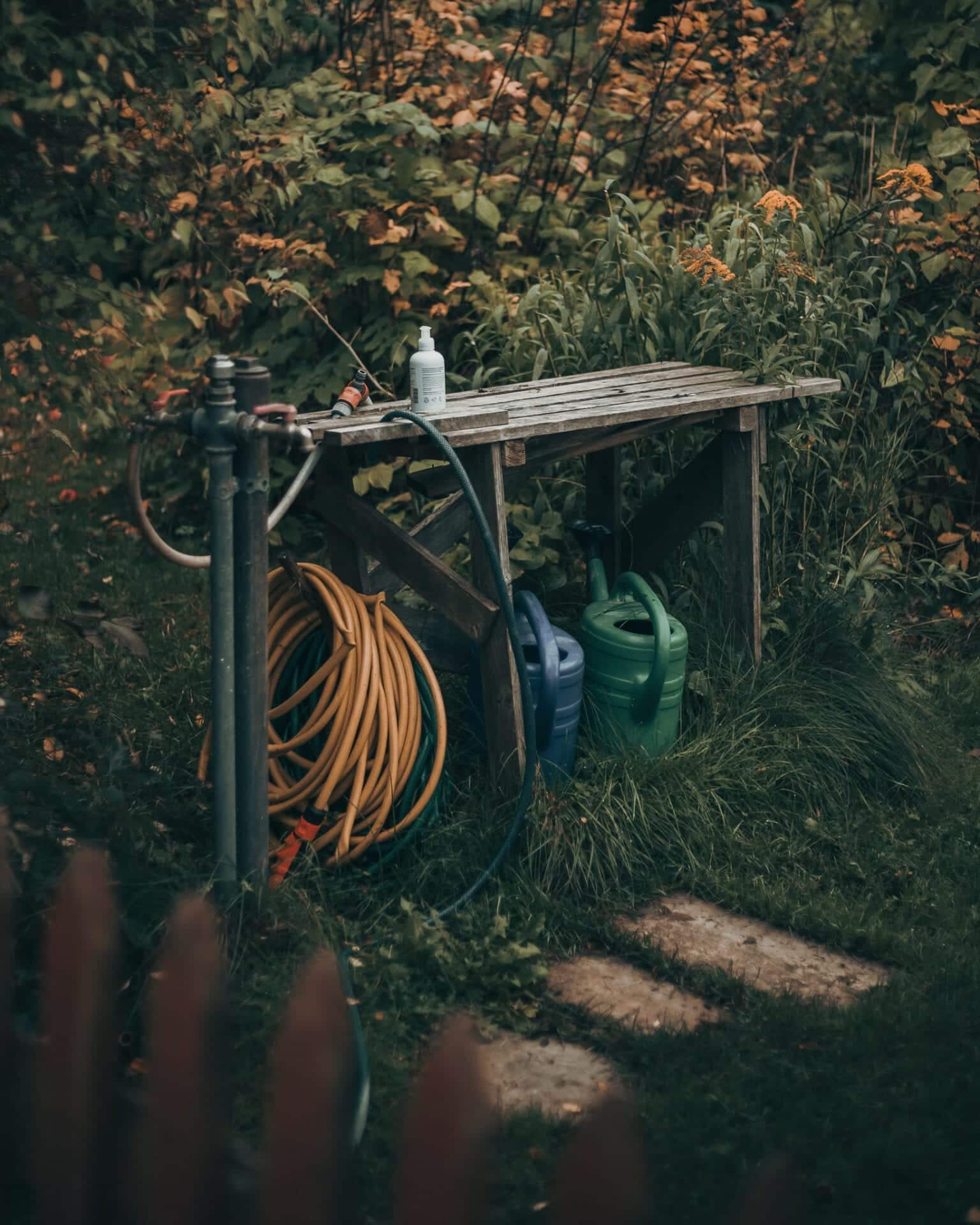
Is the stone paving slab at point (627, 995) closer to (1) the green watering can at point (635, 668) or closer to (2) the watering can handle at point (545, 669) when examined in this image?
(2) the watering can handle at point (545, 669)

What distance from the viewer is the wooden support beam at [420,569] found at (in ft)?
11.7

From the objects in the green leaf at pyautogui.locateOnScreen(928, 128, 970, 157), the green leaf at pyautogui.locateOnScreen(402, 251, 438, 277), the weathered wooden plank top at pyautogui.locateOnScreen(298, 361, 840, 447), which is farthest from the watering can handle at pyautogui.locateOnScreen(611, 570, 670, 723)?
the green leaf at pyautogui.locateOnScreen(928, 128, 970, 157)

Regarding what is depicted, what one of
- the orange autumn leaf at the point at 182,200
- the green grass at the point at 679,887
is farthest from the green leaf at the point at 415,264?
the green grass at the point at 679,887

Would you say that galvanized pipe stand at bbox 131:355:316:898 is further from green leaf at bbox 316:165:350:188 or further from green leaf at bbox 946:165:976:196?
green leaf at bbox 946:165:976:196

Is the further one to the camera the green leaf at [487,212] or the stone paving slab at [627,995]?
the green leaf at [487,212]

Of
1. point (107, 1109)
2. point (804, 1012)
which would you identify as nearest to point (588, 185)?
point (804, 1012)

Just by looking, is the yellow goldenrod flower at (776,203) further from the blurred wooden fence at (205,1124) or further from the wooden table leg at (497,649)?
the blurred wooden fence at (205,1124)

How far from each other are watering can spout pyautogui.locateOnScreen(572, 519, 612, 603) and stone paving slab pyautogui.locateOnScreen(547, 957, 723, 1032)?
128 cm

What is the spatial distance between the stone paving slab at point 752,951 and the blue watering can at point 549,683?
51 centimetres

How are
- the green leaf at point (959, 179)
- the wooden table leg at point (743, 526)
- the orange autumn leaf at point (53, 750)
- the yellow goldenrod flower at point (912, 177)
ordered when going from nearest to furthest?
1. the orange autumn leaf at point (53, 750)
2. the wooden table leg at point (743, 526)
3. the yellow goldenrod flower at point (912, 177)
4. the green leaf at point (959, 179)

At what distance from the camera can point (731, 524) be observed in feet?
14.1

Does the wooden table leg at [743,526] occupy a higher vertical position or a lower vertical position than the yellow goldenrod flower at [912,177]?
lower

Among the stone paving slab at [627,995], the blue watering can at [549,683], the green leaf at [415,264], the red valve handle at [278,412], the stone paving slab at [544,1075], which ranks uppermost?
the green leaf at [415,264]

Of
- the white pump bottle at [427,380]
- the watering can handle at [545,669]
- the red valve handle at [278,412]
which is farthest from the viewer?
the watering can handle at [545,669]
